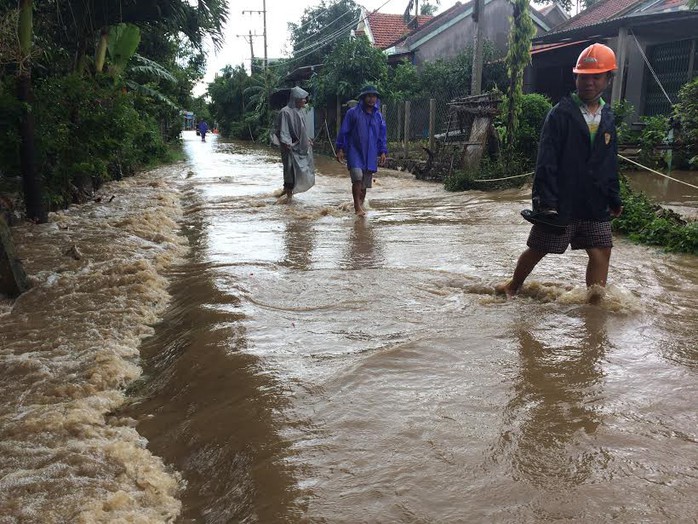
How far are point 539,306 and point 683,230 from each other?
2.57 metres

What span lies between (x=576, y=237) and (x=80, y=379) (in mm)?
3106

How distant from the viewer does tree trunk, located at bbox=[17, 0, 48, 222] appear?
6.70 metres

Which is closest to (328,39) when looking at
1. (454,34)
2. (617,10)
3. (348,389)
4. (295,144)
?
(454,34)

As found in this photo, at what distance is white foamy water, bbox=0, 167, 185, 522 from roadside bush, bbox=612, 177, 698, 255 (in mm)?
4580

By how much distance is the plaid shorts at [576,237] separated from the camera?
401cm

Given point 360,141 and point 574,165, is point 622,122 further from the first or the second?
point 574,165

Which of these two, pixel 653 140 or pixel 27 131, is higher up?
pixel 27 131

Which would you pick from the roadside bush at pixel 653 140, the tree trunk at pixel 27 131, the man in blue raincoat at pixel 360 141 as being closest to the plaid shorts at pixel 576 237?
the man in blue raincoat at pixel 360 141

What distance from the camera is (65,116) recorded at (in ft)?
25.6

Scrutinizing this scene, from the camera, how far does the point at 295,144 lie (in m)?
9.59

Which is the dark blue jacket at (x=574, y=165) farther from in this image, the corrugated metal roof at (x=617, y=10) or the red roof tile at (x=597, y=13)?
the red roof tile at (x=597, y=13)

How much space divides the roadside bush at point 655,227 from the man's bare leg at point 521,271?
2.27 meters

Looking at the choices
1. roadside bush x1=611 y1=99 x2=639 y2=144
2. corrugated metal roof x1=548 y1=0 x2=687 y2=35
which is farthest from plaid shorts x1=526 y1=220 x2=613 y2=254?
corrugated metal roof x1=548 y1=0 x2=687 y2=35

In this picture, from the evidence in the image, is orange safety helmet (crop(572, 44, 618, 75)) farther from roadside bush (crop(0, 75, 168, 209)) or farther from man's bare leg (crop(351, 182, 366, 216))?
roadside bush (crop(0, 75, 168, 209))
